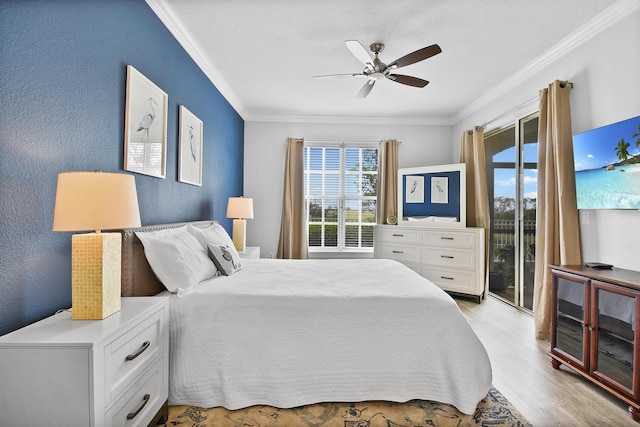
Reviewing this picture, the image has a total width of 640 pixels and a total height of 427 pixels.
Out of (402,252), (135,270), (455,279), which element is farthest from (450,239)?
(135,270)

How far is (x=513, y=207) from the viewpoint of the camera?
12.5ft

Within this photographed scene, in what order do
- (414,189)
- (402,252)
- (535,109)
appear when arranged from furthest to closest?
(414,189), (402,252), (535,109)

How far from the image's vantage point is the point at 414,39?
9.07 ft

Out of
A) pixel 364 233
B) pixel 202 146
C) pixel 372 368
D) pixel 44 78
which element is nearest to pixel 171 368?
pixel 372 368

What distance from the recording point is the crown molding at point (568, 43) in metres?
2.27

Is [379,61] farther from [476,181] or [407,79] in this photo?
[476,181]

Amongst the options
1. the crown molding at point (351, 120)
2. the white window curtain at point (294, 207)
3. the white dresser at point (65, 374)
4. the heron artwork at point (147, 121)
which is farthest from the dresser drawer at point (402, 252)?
the white dresser at point (65, 374)

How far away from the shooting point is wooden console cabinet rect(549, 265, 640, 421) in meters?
1.76

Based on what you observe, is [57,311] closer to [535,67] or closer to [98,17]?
[98,17]

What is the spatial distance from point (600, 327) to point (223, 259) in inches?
103

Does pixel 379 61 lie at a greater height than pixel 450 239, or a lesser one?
greater

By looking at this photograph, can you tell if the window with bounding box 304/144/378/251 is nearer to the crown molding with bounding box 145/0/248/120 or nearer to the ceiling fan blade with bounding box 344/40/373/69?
the crown molding with bounding box 145/0/248/120

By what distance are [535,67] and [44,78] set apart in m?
4.02

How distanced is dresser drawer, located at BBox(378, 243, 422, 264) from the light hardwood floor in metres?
1.43
